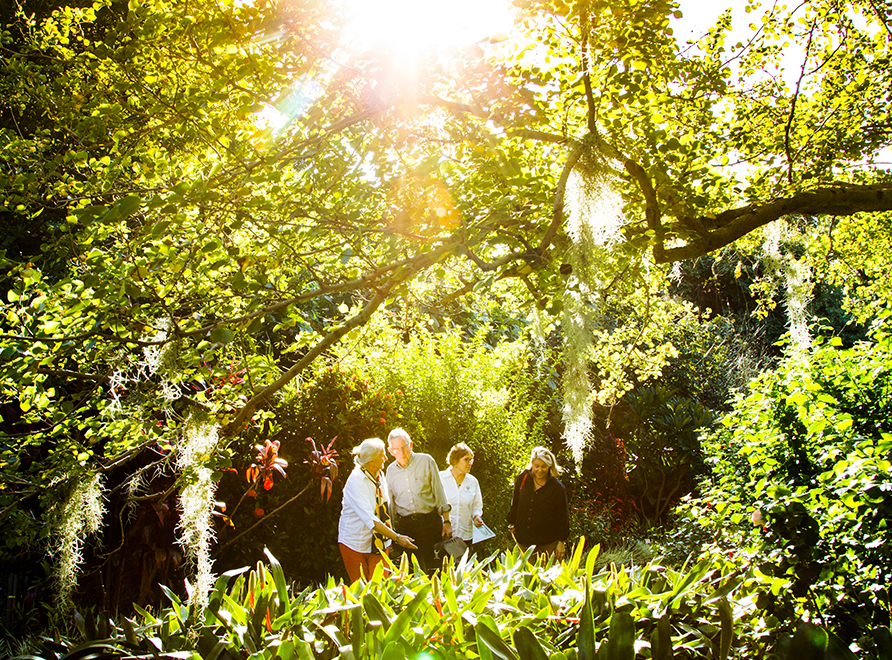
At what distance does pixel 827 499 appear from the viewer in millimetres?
2072

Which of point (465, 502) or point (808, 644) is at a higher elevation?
point (808, 644)

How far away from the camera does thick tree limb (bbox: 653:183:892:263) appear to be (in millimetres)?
3100

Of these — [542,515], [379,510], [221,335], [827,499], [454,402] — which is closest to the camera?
[221,335]

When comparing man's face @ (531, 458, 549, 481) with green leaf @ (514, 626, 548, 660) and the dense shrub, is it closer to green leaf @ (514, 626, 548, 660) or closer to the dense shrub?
the dense shrub

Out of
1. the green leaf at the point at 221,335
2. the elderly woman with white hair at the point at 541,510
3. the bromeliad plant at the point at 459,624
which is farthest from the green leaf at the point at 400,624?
the elderly woman with white hair at the point at 541,510

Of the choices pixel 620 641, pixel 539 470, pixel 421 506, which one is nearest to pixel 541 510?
pixel 539 470

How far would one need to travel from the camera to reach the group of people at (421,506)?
397cm

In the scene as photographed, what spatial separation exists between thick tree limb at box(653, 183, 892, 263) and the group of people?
2239 mm

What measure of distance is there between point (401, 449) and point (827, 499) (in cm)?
296

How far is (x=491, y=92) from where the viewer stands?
2611mm

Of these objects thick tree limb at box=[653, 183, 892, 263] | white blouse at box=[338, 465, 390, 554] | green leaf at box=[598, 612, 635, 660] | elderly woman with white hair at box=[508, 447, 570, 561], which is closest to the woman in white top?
elderly woman with white hair at box=[508, 447, 570, 561]

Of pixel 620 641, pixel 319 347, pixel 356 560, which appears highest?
pixel 319 347

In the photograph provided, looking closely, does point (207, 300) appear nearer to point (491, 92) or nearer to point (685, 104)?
point (491, 92)

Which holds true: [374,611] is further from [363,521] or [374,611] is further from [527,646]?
[363,521]
